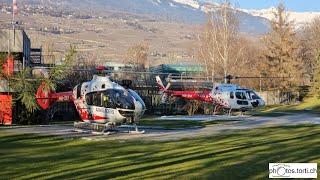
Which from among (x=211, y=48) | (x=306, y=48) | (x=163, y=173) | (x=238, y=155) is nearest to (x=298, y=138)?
(x=238, y=155)

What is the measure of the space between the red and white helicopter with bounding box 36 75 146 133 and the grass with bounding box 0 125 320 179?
3056 millimetres

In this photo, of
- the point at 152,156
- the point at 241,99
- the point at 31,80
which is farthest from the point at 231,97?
the point at 31,80

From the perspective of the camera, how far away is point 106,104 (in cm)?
2428

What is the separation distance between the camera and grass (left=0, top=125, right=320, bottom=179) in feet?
43.8

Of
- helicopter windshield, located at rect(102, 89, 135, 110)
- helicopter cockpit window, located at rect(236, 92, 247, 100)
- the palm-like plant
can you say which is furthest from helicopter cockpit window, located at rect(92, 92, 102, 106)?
helicopter cockpit window, located at rect(236, 92, 247, 100)

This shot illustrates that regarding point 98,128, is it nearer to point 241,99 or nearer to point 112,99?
point 112,99

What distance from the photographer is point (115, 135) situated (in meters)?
23.3

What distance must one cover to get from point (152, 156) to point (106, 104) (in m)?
8.09

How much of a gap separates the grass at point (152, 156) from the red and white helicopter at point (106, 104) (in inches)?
120

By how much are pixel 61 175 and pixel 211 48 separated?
55.5m

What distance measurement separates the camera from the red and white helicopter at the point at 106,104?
78.4 feet

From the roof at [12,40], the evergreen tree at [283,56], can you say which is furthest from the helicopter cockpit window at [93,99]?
the evergreen tree at [283,56]

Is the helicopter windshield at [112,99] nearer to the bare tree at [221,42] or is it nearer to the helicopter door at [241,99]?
the helicopter door at [241,99]

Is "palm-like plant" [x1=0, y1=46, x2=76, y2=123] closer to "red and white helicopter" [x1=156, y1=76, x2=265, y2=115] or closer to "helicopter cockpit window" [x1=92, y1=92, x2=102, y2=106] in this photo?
"helicopter cockpit window" [x1=92, y1=92, x2=102, y2=106]
